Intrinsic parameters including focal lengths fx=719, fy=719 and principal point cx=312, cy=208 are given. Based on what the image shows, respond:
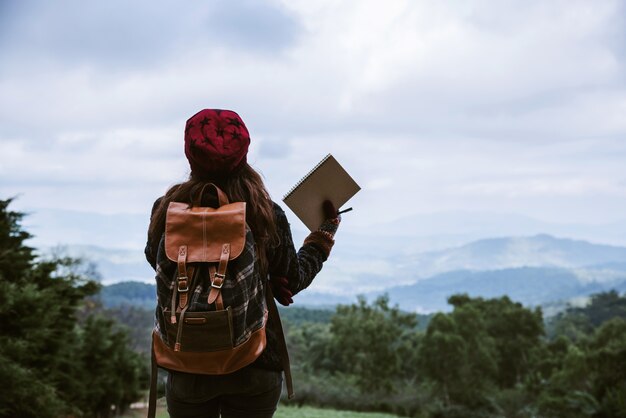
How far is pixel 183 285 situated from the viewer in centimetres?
208

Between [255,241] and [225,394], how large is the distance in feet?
1.64

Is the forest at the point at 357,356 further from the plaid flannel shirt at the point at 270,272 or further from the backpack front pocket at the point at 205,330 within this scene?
the backpack front pocket at the point at 205,330

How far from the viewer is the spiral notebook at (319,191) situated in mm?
2553

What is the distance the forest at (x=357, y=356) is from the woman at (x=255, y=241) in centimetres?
532

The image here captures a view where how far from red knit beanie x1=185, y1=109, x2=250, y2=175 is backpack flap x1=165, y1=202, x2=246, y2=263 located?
161mm

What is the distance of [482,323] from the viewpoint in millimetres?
30062

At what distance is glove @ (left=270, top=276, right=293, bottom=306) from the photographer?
2.33m

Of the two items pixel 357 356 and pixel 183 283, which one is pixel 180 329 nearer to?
pixel 183 283

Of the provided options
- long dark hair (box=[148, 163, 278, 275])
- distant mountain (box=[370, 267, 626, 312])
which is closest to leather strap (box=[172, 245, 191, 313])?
long dark hair (box=[148, 163, 278, 275])

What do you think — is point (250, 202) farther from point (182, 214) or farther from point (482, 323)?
point (482, 323)

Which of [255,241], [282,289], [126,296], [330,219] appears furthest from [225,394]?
[126,296]

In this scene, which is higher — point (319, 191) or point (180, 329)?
point (319, 191)

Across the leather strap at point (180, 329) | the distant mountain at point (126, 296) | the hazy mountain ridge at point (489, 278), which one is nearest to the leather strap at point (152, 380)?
the leather strap at point (180, 329)

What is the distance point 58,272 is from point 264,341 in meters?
8.92
